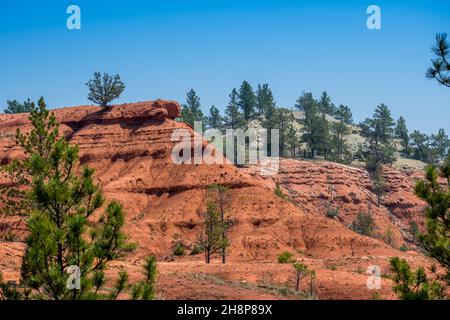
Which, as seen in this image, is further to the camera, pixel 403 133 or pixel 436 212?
pixel 403 133

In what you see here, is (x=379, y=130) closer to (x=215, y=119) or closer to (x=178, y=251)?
(x=215, y=119)

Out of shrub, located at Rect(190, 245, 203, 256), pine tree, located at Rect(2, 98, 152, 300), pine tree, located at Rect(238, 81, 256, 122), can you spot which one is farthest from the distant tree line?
pine tree, located at Rect(2, 98, 152, 300)

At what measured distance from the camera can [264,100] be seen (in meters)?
108

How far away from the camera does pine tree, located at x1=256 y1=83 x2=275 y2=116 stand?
104 meters

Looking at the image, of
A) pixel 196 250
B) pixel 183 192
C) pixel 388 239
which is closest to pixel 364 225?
pixel 388 239

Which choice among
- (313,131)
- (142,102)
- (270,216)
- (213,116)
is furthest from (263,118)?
(270,216)

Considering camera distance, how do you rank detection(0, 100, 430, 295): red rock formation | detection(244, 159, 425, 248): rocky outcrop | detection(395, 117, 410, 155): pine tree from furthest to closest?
detection(395, 117, 410, 155): pine tree, detection(244, 159, 425, 248): rocky outcrop, detection(0, 100, 430, 295): red rock formation

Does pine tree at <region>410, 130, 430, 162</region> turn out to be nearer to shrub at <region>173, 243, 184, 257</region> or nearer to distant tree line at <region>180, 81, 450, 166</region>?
distant tree line at <region>180, 81, 450, 166</region>

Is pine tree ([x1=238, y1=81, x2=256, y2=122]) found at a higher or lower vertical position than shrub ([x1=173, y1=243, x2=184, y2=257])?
higher

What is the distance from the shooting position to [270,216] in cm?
5638

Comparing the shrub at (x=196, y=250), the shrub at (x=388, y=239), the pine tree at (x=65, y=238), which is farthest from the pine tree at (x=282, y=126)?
the pine tree at (x=65, y=238)
